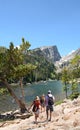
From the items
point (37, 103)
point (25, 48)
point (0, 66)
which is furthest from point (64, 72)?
point (37, 103)

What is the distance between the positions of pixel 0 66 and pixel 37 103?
64.4 ft

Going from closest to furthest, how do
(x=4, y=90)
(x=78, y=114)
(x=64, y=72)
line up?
(x=78, y=114)
(x=4, y=90)
(x=64, y=72)

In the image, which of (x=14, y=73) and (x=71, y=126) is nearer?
(x=71, y=126)

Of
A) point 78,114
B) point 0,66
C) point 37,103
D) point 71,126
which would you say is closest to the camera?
point 71,126

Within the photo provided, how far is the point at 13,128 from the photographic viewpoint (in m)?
27.5

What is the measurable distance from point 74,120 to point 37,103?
210 inches

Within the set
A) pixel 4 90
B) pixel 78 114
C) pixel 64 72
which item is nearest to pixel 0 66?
pixel 4 90

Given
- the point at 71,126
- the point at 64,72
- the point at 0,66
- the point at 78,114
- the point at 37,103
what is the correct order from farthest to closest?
the point at 64,72 → the point at 0,66 → the point at 37,103 → the point at 78,114 → the point at 71,126

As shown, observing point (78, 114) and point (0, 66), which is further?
point (0, 66)

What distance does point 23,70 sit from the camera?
4988 cm

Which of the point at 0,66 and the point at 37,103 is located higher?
the point at 0,66

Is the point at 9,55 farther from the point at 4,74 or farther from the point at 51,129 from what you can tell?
the point at 51,129

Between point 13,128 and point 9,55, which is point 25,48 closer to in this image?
point 9,55

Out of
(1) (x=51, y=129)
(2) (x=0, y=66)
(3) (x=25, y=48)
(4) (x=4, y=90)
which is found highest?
(3) (x=25, y=48)
